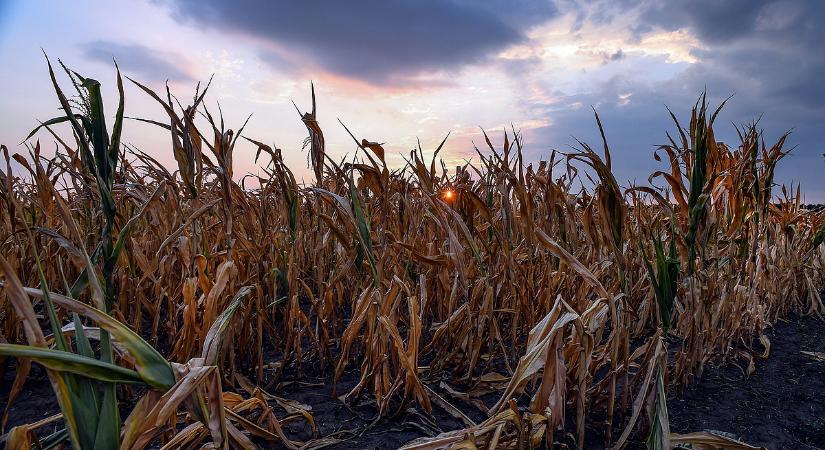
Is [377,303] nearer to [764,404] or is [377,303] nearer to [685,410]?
[685,410]

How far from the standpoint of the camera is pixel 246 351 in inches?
85.4

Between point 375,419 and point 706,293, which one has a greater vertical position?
point 706,293

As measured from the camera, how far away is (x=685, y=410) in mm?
1945

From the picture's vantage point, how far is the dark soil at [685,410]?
1694 mm

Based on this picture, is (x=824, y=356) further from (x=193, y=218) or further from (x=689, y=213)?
(x=193, y=218)

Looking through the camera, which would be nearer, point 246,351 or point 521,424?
point 521,424

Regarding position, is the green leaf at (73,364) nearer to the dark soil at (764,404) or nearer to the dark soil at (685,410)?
the dark soil at (685,410)

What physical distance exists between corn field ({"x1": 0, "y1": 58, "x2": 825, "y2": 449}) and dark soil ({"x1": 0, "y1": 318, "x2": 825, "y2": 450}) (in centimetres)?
5

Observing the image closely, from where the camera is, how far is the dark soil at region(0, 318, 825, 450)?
1.69 metres

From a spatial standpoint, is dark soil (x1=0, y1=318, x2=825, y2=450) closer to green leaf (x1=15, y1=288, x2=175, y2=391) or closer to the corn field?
the corn field

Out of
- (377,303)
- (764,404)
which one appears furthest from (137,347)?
(764,404)

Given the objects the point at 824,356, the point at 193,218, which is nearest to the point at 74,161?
the point at 193,218

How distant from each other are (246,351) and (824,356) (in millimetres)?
2886

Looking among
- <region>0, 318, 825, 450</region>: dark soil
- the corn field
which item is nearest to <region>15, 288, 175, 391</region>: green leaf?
the corn field
